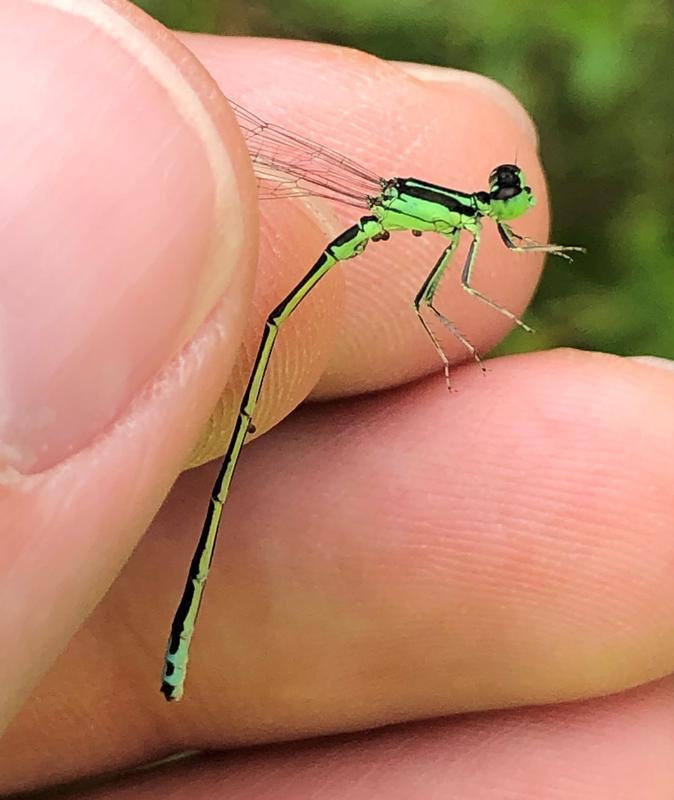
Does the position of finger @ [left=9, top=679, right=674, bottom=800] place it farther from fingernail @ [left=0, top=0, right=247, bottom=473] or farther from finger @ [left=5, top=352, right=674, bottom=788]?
fingernail @ [left=0, top=0, right=247, bottom=473]

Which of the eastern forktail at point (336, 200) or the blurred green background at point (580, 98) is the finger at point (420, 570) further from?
the blurred green background at point (580, 98)

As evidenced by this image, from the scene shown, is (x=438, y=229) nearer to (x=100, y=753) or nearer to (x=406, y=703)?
(x=406, y=703)

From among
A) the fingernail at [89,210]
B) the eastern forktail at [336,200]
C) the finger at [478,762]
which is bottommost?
the finger at [478,762]

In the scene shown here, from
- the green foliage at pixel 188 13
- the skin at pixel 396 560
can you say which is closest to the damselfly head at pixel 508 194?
the skin at pixel 396 560

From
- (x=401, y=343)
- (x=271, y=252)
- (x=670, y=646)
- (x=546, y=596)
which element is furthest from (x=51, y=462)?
(x=670, y=646)

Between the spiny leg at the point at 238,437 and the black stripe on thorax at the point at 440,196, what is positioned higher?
the black stripe on thorax at the point at 440,196

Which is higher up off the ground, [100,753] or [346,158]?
[346,158]

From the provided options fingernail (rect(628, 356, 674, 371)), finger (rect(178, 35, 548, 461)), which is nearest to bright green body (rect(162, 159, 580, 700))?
finger (rect(178, 35, 548, 461))
